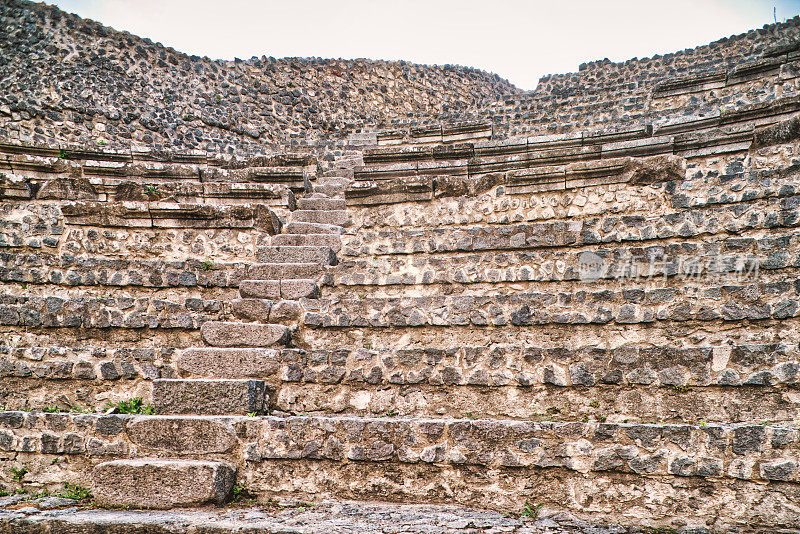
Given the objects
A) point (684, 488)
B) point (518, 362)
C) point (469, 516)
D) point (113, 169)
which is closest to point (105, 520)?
point (469, 516)

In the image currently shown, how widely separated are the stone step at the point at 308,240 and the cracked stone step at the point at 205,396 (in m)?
2.28

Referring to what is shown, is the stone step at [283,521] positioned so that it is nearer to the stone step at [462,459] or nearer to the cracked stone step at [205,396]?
the stone step at [462,459]

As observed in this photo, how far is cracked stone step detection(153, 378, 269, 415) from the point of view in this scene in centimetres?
374

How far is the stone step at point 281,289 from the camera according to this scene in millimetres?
→ 4864

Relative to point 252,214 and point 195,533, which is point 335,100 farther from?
point 195,533

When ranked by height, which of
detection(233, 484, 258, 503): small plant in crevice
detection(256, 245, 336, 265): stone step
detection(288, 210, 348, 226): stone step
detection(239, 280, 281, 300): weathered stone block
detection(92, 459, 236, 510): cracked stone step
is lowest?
detection(233, 484, 258, 503): small plant in crevice

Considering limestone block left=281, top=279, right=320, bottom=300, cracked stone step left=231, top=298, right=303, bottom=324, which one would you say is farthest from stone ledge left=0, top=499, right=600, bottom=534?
limestone block left=281, top=279, right=320, bottom=300

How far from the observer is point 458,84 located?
68.2 feet

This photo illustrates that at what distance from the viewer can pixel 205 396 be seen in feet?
12.4

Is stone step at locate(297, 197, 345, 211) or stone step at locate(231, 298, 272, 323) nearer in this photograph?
stone step at locate(231, 298, 272, 323)

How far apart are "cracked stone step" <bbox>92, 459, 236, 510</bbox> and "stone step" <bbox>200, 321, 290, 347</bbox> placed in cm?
114

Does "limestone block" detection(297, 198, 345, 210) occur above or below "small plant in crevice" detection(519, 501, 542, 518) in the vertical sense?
above

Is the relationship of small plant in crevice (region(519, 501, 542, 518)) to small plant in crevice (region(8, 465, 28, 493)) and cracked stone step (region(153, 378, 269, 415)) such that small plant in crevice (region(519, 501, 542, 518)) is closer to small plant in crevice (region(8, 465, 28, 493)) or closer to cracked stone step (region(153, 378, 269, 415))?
cracked stone step (region(153, 378, 269, 415))

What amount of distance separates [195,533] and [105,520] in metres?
0.53
